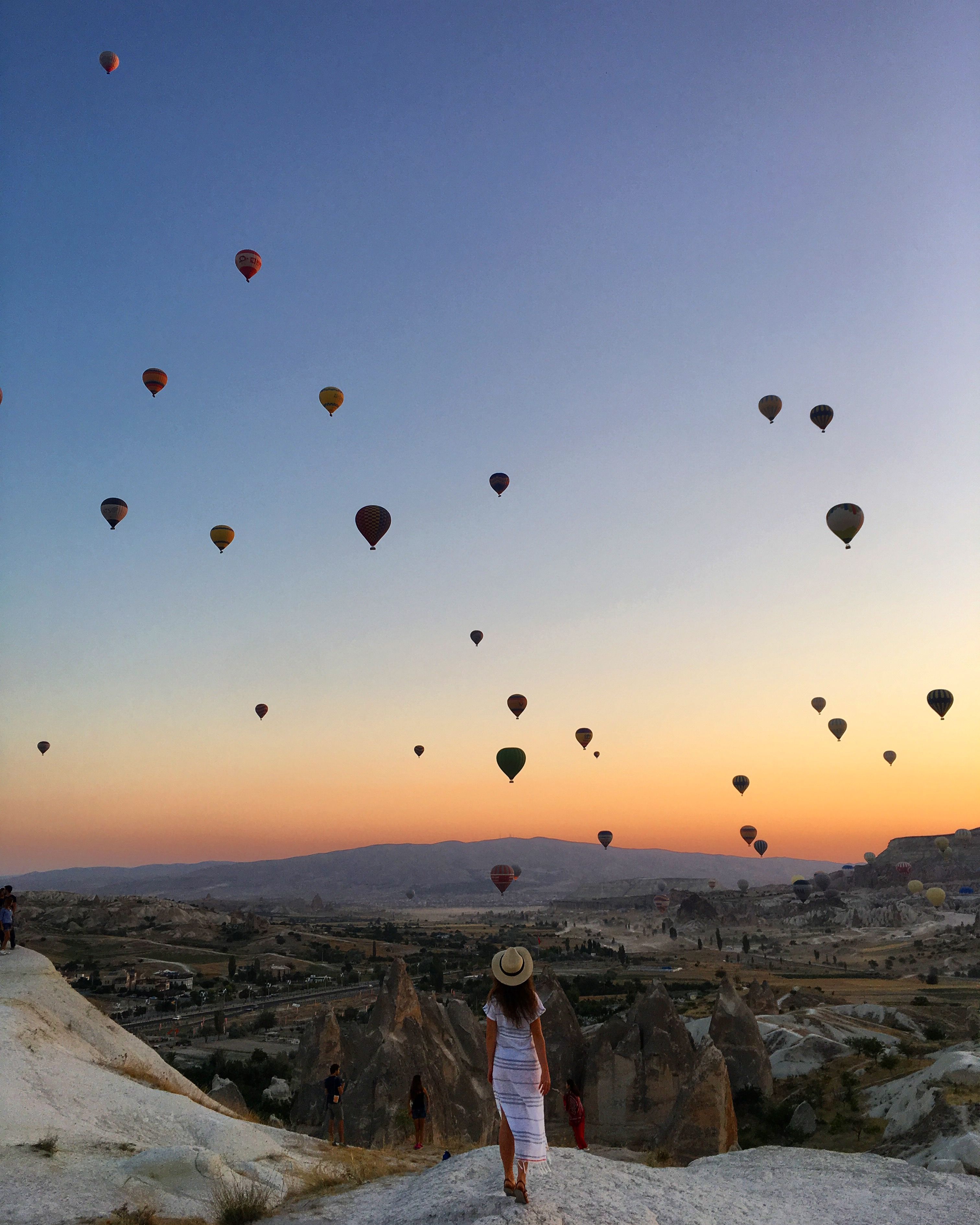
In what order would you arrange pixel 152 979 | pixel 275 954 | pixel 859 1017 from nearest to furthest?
pixel 859 1017
pixel 152 979
pixel 275 954

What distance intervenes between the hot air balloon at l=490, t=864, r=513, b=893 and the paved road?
1764 centimetres

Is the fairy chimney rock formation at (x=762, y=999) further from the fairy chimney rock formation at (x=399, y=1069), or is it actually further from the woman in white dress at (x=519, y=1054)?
the woman in white dress at (x=519, y=1054)

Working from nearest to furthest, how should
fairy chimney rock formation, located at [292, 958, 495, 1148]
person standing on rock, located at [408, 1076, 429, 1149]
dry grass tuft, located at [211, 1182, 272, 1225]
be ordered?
dry grass tuft, located at [211, 1182, 272, 1225] < person standing on rock, located at [408, 1076, 429, 1149] < fairy chimney rock formation, located at [292, 958, 495, 1148]

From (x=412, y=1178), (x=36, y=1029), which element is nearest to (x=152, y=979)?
(x=36, y=1029)

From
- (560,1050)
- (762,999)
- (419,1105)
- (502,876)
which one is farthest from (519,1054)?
(502,876)

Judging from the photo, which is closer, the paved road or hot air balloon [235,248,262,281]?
hot air balloon [235,248,262,281]

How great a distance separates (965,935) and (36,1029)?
142574mm

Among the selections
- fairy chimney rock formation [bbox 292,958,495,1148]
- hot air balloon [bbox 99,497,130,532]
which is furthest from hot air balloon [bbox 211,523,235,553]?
fairy chimney rock formation [bbox 292,958,495,1148]

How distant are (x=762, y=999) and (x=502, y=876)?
28.9 m

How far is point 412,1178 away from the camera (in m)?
9.39

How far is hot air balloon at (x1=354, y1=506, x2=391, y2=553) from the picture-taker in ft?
127

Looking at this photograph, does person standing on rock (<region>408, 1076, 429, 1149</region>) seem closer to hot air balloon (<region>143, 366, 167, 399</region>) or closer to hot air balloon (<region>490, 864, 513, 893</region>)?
hot air balloon (<region>143, 366, 167, 399</region>)

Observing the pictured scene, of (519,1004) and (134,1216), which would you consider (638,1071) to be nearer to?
(134,1216)

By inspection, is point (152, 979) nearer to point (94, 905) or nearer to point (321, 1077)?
point (94, 905)
